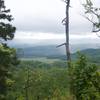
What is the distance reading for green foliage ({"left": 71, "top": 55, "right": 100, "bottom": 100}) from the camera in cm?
2261

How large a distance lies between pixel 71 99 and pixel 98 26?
511 cm

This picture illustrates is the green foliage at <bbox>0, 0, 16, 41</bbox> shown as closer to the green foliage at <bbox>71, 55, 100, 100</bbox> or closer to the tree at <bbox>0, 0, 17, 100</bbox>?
the tree at <bbox>0, 0, 17, 100</bbox>

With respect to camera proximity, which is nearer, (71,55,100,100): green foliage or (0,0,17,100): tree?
(71,55,100,100): green foliage

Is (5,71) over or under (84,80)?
under

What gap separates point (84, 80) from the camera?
23062 millimetres

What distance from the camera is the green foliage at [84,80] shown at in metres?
22.6

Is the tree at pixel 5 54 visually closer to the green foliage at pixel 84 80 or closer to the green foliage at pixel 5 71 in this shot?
the green foliage at pixel 5 71

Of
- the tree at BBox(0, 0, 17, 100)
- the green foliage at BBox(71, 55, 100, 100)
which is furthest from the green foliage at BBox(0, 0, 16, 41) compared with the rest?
the green foliage at BBox(71, 55, 100, 100)

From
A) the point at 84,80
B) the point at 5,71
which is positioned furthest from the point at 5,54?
the point at 84,80

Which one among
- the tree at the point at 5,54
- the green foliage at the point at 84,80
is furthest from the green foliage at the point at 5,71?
the green foliage at the point at 84,80

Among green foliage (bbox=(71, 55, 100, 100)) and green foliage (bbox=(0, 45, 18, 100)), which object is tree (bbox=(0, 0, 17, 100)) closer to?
green foliage (bbox=(0, 45, 18, 100))

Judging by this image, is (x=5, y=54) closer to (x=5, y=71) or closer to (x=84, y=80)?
(x=5, y=71)

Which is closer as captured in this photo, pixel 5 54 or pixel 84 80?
pixel 84 80

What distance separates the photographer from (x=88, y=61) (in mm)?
24047
